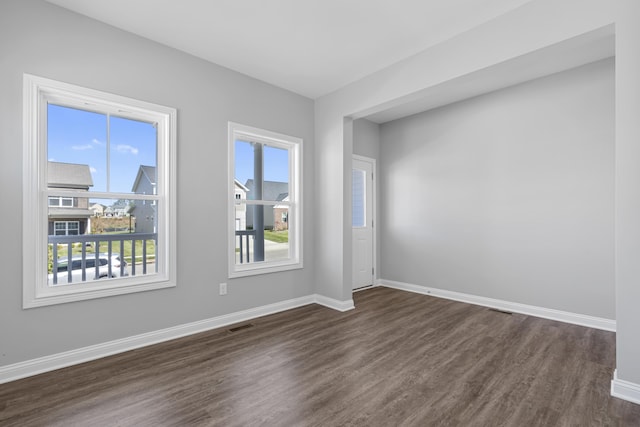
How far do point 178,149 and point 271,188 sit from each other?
4.24 ft

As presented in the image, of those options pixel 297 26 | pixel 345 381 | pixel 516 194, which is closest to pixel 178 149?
pixel 297 26

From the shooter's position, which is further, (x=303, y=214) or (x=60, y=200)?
(x=303, y=214)

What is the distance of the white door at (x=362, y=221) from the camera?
511cm

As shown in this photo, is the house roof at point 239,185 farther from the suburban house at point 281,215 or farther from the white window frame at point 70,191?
the white window frame at point 70,191

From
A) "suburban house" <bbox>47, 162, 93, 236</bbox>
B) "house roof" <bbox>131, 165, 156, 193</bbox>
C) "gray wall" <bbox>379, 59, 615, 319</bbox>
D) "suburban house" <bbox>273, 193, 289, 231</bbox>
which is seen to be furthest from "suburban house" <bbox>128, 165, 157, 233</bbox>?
"gray wall" <bbox>379, 59, 615, 319</bbox>

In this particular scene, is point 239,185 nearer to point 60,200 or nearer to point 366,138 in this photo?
point 60,200

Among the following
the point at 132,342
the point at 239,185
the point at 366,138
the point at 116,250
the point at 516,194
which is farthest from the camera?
the point at 366,138

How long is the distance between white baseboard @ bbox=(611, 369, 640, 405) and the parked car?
401cm

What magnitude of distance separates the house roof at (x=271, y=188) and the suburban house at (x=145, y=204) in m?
1.09

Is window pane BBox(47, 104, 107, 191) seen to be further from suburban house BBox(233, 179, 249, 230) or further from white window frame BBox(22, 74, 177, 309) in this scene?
suburban house BBox(233, 179, 249, 230)

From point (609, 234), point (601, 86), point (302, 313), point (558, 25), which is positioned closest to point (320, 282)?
point (302, 313)

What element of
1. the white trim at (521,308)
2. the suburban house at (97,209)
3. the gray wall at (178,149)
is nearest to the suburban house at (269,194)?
the gray wall at (178,149)

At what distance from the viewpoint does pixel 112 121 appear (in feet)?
9.39

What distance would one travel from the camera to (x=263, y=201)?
3939 millimetres
